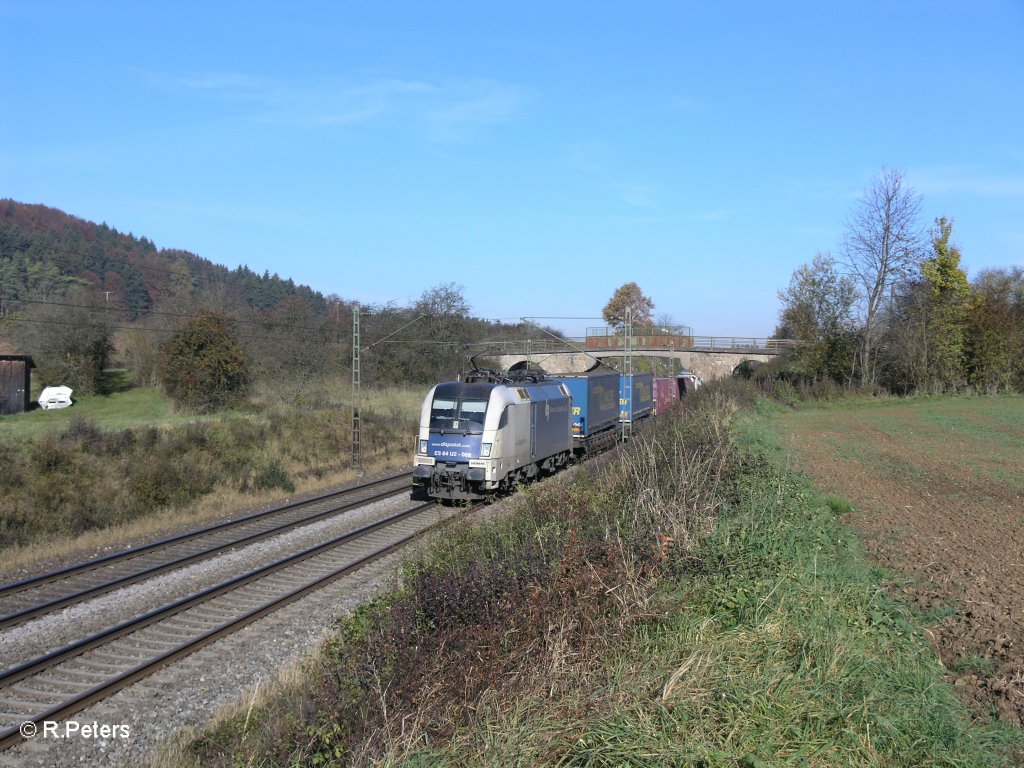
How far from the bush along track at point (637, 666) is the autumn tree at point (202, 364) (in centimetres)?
2955

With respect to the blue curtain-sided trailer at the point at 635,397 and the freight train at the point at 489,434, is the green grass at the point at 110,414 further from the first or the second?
the blue curtain-sided trailer at the point at 635,397

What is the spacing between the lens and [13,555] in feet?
46.6

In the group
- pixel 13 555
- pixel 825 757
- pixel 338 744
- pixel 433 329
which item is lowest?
pixel 13 555

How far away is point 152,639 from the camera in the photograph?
889cm

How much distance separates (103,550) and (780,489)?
11.9 m

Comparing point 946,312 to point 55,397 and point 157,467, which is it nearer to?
point 157,467

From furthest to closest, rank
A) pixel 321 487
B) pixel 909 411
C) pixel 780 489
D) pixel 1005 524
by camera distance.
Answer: pixel 909 411
pixel 321 487
pixel 1005 524
pixel 780 489

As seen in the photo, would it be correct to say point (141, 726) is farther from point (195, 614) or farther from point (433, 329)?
point (433, 329)

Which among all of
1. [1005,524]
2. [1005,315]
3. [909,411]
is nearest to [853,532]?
[1005,524]

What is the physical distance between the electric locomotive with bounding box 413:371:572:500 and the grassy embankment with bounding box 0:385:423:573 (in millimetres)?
5066

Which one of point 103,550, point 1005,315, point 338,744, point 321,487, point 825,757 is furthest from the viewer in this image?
point 1005,315

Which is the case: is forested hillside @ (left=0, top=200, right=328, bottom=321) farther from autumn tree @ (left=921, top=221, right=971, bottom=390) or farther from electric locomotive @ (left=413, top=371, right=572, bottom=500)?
autumn tree @ (left=921, top=221, right=971, bottom=390)

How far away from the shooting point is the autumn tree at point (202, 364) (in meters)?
34.8

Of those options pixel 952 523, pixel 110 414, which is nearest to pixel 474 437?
pixel 952 523
